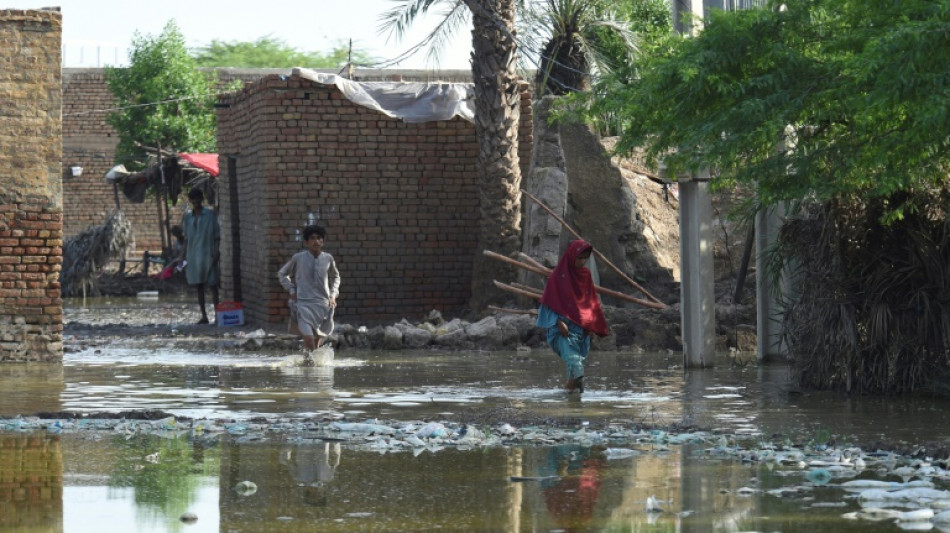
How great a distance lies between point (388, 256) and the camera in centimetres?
2002

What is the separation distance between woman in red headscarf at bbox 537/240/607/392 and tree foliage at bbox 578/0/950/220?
142 centimetres

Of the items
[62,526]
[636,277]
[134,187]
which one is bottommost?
[62,526]

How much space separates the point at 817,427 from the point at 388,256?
10628 millimetres

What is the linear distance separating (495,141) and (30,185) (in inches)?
251

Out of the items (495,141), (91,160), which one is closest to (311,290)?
(495,141)

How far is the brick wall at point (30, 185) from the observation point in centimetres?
1511

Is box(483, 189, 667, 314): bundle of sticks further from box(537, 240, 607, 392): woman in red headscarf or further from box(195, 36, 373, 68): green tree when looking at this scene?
box(195, 36, 373, 68): green tree

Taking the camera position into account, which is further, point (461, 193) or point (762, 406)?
point (461, 193)

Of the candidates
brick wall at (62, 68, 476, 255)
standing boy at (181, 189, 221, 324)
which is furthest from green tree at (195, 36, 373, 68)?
standing boy at (181, 189, 221, 324)

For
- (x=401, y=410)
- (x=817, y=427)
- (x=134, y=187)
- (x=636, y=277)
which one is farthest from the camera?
(x=134, y=187)

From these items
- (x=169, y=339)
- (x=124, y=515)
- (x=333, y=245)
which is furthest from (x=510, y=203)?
(x=124, y=515)

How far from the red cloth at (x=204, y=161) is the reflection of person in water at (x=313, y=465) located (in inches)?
771

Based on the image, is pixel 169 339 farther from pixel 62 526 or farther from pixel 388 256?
pixel 62 526

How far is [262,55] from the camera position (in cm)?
7862
